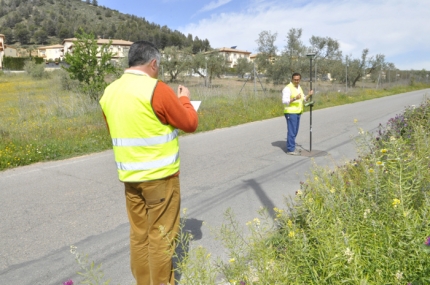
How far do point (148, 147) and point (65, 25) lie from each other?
146094 mm

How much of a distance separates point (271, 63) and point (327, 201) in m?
28.2

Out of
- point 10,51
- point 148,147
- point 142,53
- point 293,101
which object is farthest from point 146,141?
point 10,51

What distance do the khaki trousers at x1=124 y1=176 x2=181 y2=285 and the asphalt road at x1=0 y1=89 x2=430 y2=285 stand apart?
436 millimetres

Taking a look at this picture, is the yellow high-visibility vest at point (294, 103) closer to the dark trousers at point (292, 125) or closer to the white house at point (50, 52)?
the dark trousers at point (292, 125)

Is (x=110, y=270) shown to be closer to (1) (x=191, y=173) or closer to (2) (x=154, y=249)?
(2) (x=154, y=249)

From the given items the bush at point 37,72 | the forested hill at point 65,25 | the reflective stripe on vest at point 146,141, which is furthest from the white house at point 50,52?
the reflective stripe on vest at point 146,141

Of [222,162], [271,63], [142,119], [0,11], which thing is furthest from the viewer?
[0,11]

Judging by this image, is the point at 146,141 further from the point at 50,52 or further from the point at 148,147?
the point at 50,52

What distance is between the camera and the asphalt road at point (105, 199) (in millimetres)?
3881

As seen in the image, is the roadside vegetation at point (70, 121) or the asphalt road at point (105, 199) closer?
the asphalt road at point (105, 199)

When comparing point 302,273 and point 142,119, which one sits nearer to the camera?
point 302,273

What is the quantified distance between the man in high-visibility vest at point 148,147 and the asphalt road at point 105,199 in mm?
510

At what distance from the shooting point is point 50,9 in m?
150

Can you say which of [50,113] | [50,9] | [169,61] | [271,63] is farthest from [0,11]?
[50,113]
